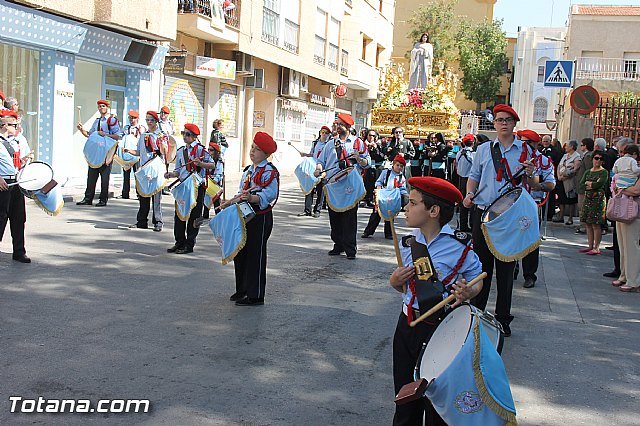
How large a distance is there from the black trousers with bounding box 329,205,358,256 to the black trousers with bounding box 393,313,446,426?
23.2 feet

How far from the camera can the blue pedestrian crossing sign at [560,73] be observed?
1842cm

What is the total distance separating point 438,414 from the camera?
149 inches

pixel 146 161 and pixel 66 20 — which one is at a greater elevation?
pixel 66 20

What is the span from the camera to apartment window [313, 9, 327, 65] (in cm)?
3453

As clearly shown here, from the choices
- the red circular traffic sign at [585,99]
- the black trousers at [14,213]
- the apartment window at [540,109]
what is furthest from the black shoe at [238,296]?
the apartment window at [540,109]

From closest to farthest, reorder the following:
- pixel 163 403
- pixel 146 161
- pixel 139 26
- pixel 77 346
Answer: pixel 163 403 < pixel 77 346 < pixel 146 161 < pixel 139 26

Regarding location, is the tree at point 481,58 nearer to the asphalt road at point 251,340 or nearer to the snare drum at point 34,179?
the asphalt road at point 251,340

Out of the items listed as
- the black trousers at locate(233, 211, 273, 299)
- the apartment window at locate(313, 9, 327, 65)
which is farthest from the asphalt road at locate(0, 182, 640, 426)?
the apartment window at locate(313, 9, 327, 65)

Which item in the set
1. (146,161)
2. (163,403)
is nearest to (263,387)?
(163,403)

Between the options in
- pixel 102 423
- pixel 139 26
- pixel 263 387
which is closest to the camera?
pixel 102 423

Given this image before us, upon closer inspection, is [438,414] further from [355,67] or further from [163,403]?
[355,67]

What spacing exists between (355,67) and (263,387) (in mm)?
35620

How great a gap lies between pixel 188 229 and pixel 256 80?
18.4m

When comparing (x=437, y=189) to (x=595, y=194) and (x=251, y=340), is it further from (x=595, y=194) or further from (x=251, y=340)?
(x=595, y=194)
